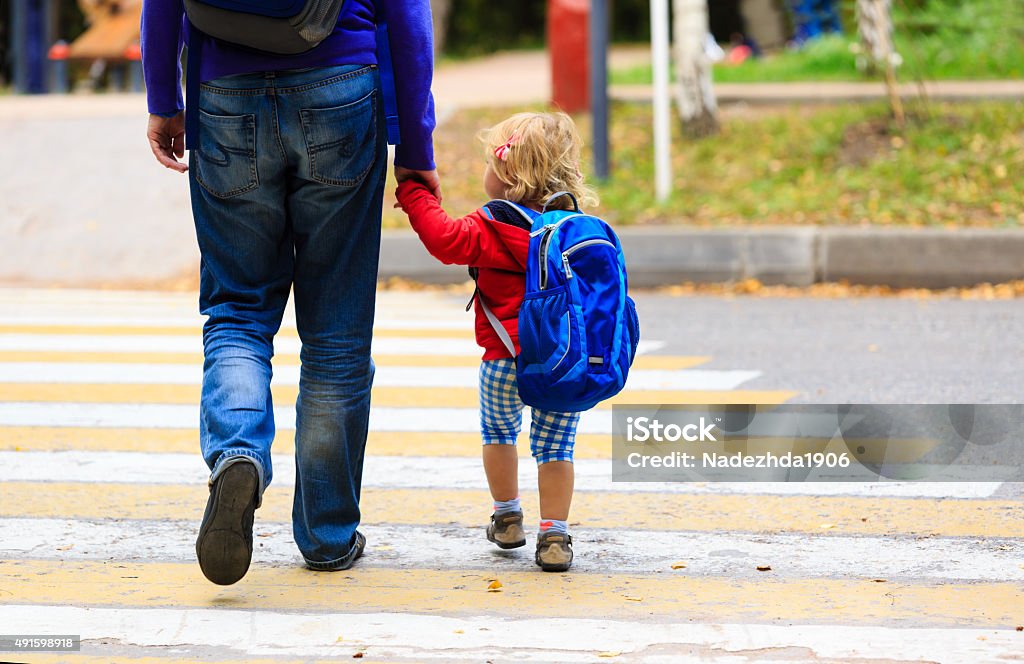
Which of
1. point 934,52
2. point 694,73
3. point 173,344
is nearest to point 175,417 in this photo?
point 173,344

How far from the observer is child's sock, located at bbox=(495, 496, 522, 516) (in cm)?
383

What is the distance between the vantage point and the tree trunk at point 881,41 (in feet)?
36.0

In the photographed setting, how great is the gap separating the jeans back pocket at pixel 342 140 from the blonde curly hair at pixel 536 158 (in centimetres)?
40

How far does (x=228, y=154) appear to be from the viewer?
333 cm

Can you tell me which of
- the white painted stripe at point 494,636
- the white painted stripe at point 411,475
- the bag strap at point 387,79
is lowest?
the white painted stripe at point 411,475

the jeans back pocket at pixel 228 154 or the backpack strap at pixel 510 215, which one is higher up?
the jeans back pocket at pixel 228 154

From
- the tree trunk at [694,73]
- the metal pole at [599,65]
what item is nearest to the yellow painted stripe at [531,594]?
the metal pole at [599,65]

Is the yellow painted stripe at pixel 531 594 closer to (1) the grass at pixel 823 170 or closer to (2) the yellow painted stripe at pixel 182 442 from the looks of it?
(2) the yellow painted stripe at pixel 182 442

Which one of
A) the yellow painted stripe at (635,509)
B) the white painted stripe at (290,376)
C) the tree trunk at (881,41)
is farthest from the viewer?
the tree trunk at (881,41)

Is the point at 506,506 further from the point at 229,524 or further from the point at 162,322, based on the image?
the point at 162,322

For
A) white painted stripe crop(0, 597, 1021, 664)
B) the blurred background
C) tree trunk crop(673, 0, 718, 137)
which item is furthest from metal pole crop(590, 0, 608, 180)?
white painted stripe crop(0, 597, 1021, 664)

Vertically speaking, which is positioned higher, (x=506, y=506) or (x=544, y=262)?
(x=544, y=262)

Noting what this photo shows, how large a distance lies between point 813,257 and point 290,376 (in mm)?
3945

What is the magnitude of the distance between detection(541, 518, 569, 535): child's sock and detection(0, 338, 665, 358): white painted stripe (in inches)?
129
